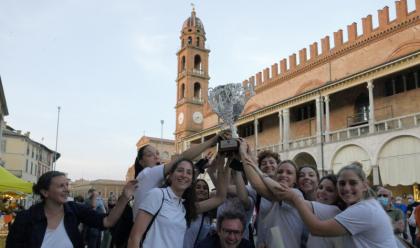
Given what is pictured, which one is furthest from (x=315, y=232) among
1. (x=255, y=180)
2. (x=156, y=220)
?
(x=156, y=220)

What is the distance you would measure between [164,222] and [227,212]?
50 centimetres

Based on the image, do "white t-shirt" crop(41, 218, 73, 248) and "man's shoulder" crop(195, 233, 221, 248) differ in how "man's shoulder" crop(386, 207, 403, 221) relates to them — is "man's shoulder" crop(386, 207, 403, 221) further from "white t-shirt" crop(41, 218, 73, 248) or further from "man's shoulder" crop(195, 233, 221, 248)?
"white t-shirt" crop(41, 218, 73, 248)

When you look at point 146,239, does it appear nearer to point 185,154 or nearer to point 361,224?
point 185,154

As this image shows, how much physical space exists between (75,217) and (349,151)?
2016cm

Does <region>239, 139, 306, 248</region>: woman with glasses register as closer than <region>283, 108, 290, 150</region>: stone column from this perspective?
Yes

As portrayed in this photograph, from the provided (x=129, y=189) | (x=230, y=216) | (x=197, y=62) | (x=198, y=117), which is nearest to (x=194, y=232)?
(x=129, y=189)

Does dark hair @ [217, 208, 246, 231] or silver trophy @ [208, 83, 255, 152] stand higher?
silver trophy @ [208, 83, 255, 152]

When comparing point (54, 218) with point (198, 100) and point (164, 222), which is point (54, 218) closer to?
point (164, 222)

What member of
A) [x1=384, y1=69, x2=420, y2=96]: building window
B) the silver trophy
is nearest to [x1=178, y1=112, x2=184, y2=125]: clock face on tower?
[x1=384, y1=69, x2=420, y2=96]: building window

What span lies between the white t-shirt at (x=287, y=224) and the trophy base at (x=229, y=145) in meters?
0.64

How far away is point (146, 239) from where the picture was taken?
10.2ft

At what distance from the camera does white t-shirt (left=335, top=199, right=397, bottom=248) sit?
2.64 m

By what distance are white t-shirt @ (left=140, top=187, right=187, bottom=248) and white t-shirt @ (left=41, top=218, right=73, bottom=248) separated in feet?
2.29

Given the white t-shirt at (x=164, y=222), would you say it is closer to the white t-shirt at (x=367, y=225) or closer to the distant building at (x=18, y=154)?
the white t-shirt at (x=367, y=225)
